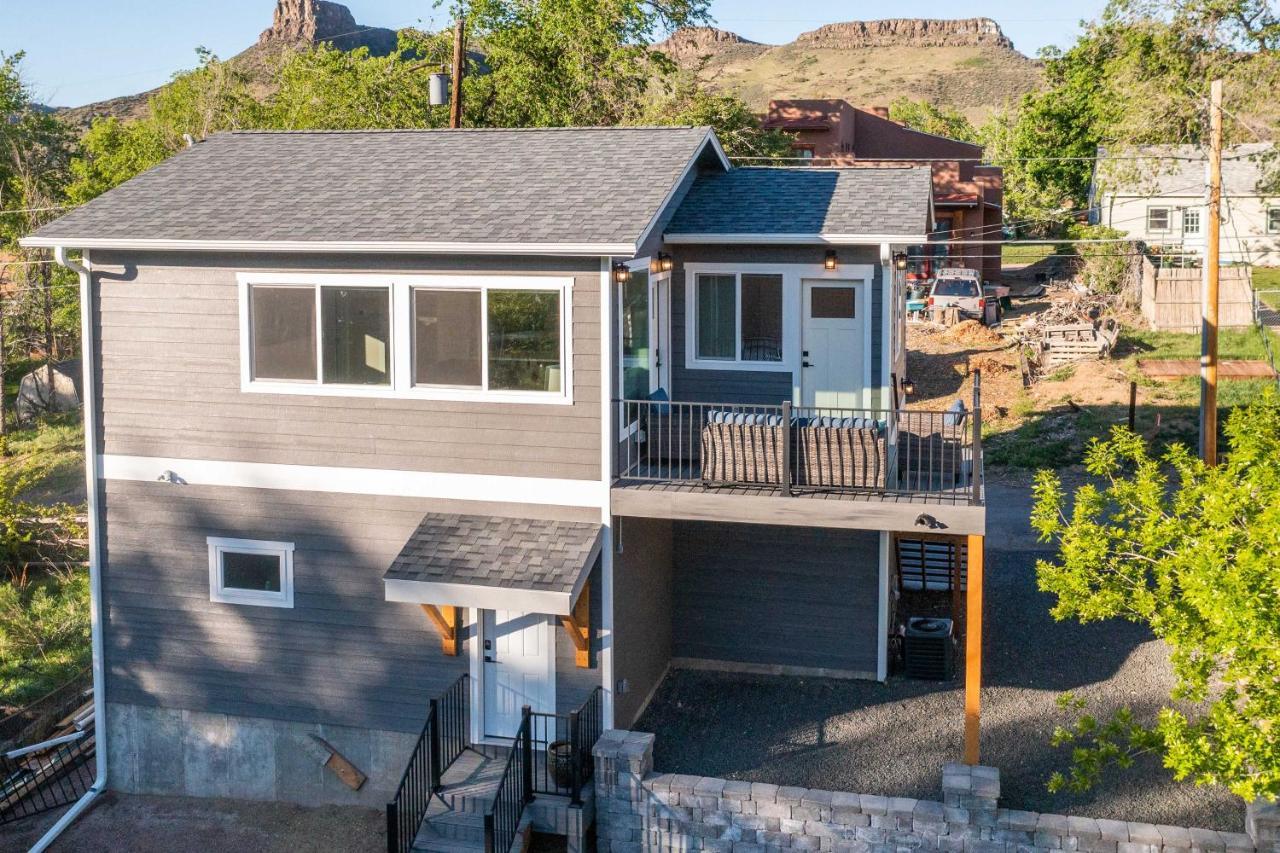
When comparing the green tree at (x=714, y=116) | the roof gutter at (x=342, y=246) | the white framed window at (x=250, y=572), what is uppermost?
the green tree at (x=714, y=116)

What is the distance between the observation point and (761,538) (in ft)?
47.6

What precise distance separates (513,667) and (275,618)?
2660mm

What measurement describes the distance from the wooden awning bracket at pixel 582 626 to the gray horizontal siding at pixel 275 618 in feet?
0.80

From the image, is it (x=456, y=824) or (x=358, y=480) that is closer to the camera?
(x=456, y=824)

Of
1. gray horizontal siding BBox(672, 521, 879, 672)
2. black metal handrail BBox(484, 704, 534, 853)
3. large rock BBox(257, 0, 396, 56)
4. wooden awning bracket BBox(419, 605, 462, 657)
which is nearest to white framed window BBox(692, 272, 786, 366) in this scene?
gray horizontal siding BBox(672, 521, 879, 672)

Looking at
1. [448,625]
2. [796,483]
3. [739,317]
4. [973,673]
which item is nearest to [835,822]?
[973,673]

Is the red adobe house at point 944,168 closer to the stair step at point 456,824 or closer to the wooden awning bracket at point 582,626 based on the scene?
the wooden awning bracket at point 582,626

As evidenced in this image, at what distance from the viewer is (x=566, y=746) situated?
39.5 ft

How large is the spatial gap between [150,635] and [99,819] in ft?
6.44

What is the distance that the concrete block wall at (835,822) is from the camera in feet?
34.3

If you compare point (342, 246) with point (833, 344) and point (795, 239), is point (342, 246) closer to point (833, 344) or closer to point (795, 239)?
point (795, 239)

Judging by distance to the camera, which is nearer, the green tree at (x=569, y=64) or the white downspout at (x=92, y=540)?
the white downspout at (x=92, y=540)

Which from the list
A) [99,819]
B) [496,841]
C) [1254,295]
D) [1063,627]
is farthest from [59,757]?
[1254,295]

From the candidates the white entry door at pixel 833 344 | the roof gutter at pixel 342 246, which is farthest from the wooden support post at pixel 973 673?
the roof gutter at pixel 342 246
